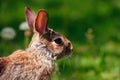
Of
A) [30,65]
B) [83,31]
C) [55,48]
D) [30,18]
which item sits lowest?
[83,31]

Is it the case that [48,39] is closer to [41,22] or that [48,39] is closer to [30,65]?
[41,22]

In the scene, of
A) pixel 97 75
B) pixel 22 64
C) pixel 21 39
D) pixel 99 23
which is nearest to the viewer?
pixel 22 64

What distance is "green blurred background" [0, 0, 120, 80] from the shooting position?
992cm

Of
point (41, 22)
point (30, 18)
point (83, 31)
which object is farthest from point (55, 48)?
point (83, 31)

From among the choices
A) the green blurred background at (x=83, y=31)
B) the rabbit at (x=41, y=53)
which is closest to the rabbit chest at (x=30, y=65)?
the rabbit at (x=41, y=53)

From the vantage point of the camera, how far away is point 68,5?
41.9 feet

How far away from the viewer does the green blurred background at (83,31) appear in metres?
9.92

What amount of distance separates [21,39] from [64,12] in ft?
3.79

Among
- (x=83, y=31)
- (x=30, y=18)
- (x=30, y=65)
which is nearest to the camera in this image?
(x=30, y=65)

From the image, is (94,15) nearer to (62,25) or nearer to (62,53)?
(62,25)

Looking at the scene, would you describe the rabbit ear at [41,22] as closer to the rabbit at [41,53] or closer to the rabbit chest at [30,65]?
the rabbit at [41,53]

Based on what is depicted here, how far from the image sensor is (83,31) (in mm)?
11719

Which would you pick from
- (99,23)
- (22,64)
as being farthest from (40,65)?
(99,23)

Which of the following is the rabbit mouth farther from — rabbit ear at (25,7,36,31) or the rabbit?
rabbit ear at (25,7,36,31)
